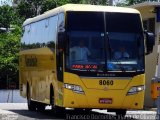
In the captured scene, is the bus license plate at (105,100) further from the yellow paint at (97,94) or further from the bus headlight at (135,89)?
the bus headlight at (135,89)

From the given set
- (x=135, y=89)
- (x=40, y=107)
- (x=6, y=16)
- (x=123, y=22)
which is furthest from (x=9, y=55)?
(x=135, y=89)

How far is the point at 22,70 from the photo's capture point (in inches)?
1134

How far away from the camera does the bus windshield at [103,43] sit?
19859mm

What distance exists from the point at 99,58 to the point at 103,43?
1.68ft

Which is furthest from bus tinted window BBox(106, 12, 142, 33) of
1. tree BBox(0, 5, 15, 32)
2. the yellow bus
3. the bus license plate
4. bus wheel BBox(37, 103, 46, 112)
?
tree BBox(0, 5, 15, 32)

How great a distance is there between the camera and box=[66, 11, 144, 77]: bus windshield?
19859mm

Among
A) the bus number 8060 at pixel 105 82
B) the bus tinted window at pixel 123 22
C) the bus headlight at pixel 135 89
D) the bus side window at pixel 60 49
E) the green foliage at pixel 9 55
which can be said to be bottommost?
the green foliage at pixel 9 55

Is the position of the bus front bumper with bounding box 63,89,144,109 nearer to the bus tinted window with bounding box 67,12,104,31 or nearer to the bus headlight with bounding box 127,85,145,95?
the bus headlight with bounding box 127,85,145,95

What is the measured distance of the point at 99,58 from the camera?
19938 millimetres

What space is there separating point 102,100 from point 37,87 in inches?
228

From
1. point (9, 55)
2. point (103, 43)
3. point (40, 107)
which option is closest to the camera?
point (103, 43)

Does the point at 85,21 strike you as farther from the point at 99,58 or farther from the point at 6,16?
the point at 6,16

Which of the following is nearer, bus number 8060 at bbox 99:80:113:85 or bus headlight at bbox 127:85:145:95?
bus number 8060 at bbox 99:80:113:85

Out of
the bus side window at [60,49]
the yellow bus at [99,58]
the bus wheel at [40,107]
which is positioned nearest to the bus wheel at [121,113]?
the yellow bus at [99,58]
